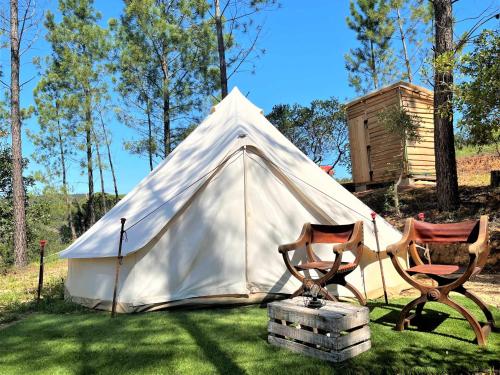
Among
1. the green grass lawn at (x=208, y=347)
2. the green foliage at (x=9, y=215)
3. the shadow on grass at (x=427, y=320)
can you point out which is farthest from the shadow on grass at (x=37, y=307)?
the green foliage at (x=9, y=215)

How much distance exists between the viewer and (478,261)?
3041mm

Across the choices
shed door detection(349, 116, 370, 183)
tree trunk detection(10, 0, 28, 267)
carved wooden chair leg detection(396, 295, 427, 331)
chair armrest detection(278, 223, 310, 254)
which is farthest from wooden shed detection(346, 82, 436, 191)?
tree trunk detection(10, 0, 28, 267)

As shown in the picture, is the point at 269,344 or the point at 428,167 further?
the point at 428,167

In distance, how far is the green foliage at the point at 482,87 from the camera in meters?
4.56

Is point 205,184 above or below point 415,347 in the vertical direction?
above

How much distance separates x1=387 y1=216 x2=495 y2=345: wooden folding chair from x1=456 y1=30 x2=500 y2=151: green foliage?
6.29 ft

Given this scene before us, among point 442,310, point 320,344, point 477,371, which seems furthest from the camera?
point 442,310

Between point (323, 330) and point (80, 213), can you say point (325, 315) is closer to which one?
point (323, 330)

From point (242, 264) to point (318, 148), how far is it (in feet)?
41.6

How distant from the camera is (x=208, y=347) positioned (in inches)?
120

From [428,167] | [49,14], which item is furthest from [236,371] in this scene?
[49,14]

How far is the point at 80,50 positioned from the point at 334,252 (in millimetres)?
16188

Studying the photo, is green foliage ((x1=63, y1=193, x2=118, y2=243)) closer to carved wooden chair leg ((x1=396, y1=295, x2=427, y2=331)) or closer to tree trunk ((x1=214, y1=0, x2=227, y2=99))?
tree trunk ((x1=214, y1=0, x2=227, y2=99))

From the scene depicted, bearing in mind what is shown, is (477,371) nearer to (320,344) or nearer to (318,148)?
(320,344)
